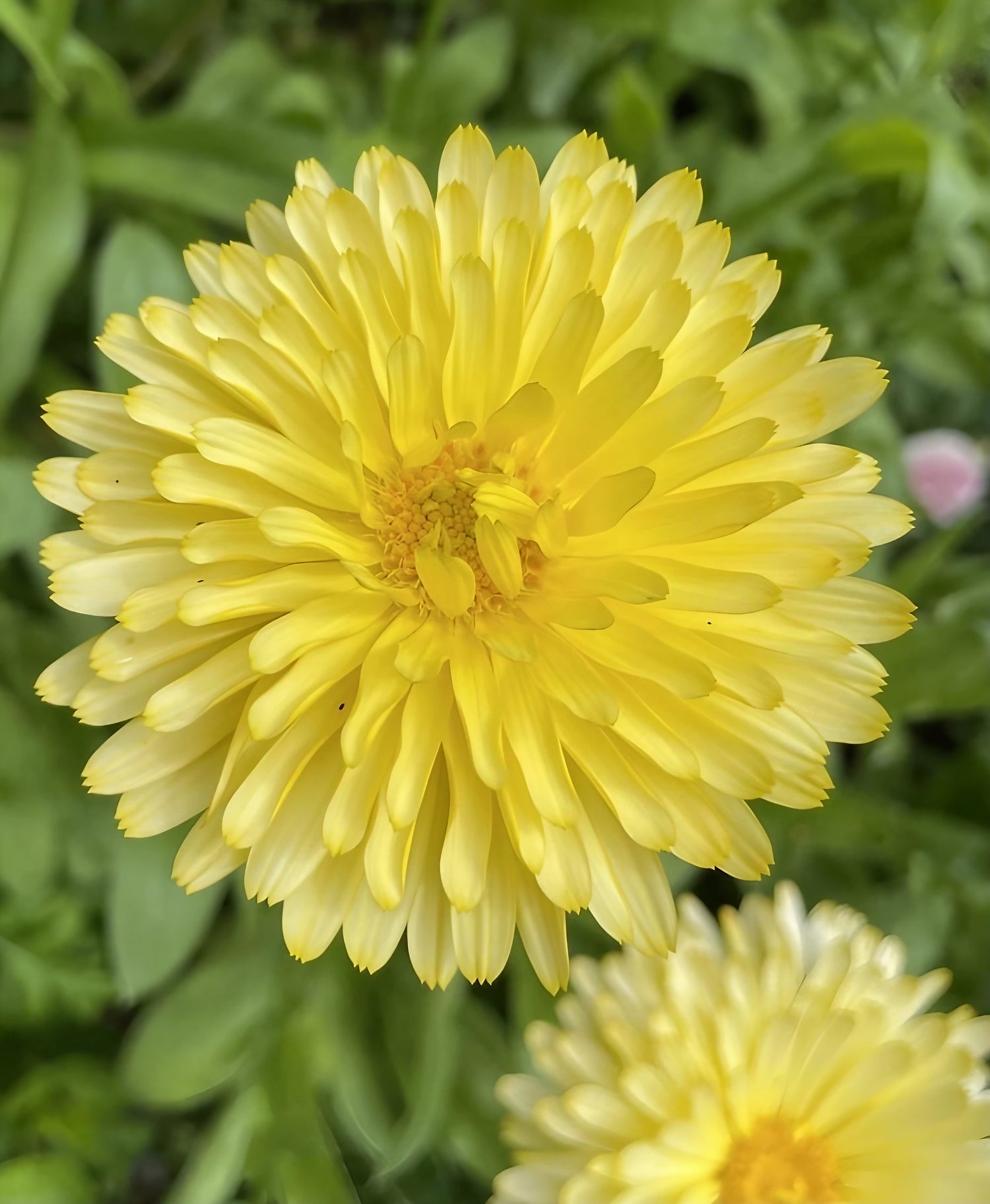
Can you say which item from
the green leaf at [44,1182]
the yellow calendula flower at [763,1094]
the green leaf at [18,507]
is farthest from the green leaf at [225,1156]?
the green leaf at [18,507]

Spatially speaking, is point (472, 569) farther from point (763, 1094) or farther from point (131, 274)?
point (131, 274)

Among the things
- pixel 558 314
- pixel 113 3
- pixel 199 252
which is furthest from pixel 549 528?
pixel 113 3

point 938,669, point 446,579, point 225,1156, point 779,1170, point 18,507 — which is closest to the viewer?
point 446,579

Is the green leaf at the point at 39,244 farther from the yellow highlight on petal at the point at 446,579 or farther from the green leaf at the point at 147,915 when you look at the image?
the yellow highlight on petal at the point at 446,579

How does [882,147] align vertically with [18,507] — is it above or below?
below

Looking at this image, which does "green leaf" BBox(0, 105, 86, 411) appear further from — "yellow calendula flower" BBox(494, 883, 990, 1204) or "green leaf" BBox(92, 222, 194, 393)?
"yellow calendula flower" BBox(494, 883, 990, 1204)

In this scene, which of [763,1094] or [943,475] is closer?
[763,1094]

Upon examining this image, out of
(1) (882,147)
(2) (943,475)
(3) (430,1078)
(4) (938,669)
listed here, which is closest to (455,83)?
(1) (882,147)
